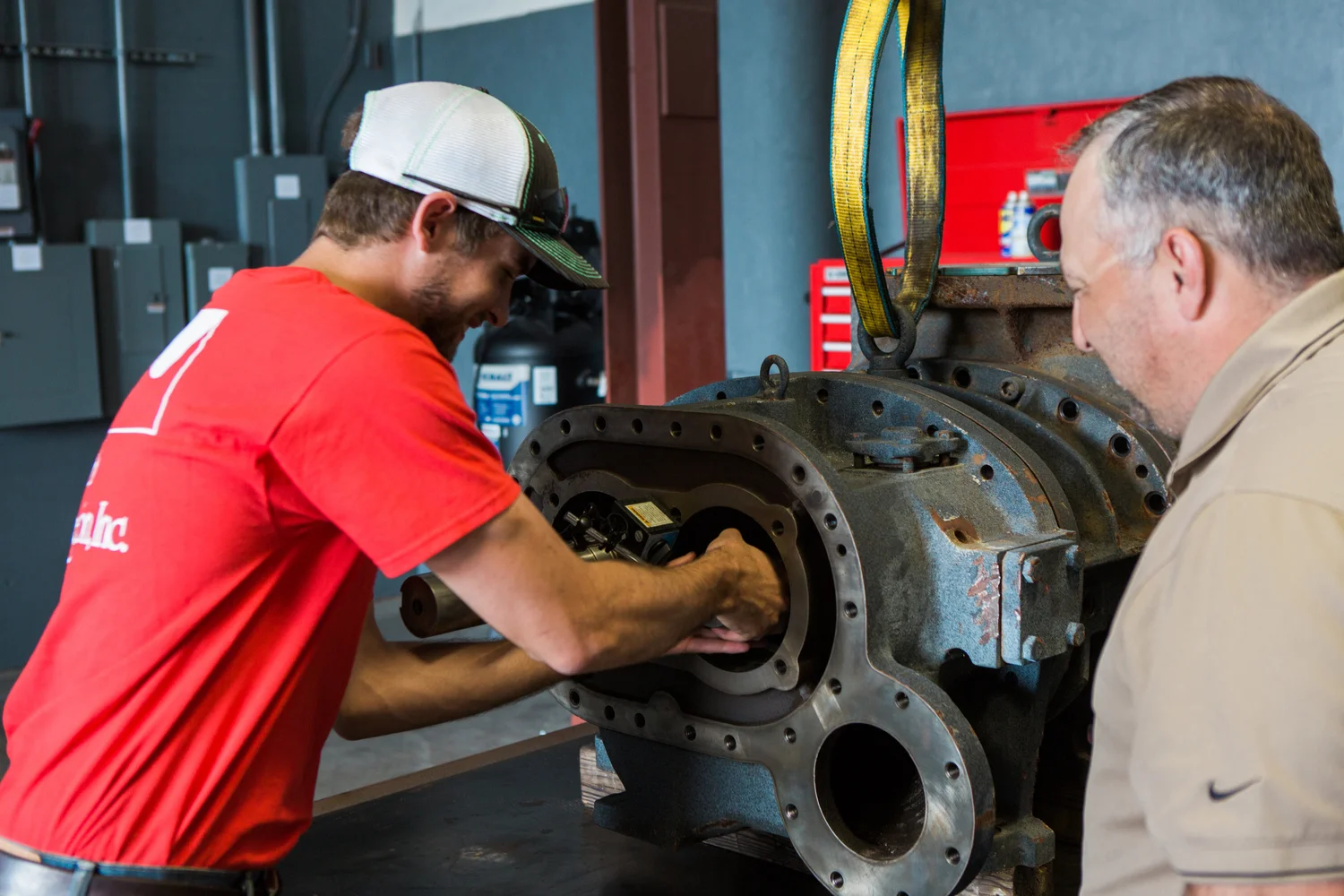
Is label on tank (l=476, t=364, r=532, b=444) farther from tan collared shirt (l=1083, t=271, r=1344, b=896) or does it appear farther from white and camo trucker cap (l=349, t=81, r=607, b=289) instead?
tan collared shirt (l=1083, t=271, r=1344, b=896)

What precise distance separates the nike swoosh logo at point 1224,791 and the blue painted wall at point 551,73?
13.2ft

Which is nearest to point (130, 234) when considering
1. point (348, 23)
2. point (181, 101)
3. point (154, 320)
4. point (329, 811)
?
point (154, 320)

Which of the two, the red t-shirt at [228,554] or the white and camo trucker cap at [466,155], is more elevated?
the white and camo trucker cap at [466,155]

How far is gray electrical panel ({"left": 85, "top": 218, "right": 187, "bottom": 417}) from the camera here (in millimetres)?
4504

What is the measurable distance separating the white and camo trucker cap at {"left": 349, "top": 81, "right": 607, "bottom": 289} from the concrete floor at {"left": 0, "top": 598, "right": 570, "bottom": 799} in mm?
2441

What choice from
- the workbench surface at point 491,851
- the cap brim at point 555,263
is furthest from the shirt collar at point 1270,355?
the workbench surface at point 491,851

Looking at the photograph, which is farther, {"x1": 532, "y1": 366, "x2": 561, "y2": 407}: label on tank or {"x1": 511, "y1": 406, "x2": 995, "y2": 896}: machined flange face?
{"x1": 532, "y1": 366, "x2": 561, "y2": 407}: label on tank

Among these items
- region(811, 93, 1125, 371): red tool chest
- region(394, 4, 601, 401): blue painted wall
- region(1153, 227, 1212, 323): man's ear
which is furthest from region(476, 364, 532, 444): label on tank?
region(1153, 227, 1212, 323): man's ear

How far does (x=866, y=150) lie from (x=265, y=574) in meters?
0.78

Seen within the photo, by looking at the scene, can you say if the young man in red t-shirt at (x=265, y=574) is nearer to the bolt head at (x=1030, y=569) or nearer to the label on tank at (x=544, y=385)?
the bolt head at (x=1030, y=569)

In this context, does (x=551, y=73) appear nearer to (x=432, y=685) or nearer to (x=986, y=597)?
(x=432, y=685)

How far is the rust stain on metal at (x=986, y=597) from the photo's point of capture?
117 cm

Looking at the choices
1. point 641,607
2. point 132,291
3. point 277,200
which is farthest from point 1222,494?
point 277,200

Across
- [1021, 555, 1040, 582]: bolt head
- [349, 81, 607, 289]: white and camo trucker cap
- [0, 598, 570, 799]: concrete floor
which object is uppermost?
[349, 81, 607, 289]: white and camo trucker cap
